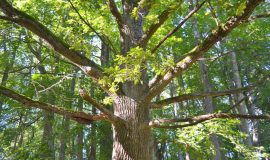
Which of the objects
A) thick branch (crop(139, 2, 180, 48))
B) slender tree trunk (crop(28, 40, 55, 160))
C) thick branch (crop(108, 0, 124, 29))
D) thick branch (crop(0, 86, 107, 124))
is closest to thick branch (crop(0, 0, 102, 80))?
thick branch (crop(0, 86, 107, 124))

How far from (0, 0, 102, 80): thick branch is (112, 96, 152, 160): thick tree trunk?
1.91 feet

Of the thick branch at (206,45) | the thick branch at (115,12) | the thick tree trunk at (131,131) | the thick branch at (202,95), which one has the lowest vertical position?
the thick tree trunk at (131,131)

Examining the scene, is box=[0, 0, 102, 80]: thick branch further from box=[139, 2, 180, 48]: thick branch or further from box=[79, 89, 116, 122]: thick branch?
box=[139, 2, 180, 48]: thick branch

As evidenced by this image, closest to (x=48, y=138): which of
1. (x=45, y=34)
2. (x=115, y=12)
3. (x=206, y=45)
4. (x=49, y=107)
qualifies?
(x=115, y=12)

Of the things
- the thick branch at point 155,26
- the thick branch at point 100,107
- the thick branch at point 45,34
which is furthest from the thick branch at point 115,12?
the thick branch at point 100,107

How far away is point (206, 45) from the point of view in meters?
3.27

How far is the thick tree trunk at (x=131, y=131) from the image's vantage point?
12.6 feet

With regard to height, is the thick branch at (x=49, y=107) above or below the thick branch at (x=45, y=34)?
below

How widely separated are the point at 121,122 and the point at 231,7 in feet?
6.54

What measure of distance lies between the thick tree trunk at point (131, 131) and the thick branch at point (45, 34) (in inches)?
22.9

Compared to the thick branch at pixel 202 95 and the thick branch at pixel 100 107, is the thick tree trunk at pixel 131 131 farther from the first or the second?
the thick branch at pixel 202 95

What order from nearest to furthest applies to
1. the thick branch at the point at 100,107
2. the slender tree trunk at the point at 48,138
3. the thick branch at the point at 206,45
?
the thick branch at the point at 206,45 < the thick branch at the point at 100,107 < the slender tree trunk at the point at 48,138

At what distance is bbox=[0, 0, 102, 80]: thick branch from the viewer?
386 centimetres

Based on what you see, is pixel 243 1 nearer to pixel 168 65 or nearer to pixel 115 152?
pixel 168 65
